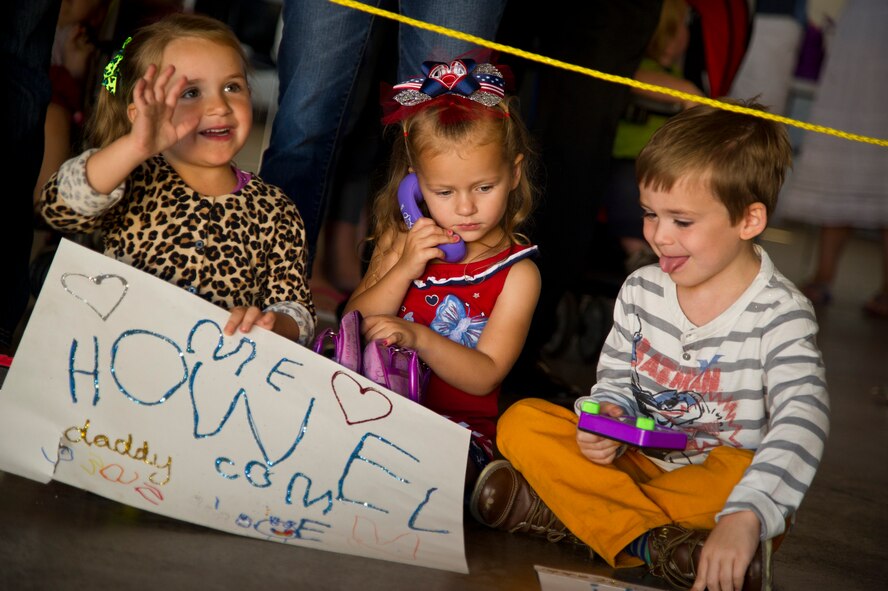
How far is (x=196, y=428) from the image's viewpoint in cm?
160

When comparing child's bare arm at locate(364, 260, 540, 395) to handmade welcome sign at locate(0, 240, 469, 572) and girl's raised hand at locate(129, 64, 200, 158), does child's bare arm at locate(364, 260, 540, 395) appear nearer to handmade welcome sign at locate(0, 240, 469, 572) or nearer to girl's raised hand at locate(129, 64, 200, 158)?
handmade welcome sign at locate(0, 240, 469, 572)

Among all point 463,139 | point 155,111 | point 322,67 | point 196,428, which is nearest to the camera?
point 196,428

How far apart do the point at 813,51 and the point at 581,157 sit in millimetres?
5773

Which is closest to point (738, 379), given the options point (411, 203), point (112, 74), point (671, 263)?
point (671, 263)

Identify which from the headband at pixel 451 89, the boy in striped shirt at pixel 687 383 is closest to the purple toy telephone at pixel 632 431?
the boy in striped shirt at pixel 687 383

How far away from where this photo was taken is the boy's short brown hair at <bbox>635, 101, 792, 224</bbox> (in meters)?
1.79

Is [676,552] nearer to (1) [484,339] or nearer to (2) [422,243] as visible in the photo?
(1) [484,339]

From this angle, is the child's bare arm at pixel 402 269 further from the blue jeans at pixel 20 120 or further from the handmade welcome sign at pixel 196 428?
the blue jeans at pixel 20 120

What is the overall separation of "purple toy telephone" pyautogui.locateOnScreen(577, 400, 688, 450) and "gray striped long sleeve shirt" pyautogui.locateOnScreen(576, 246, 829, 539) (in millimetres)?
131

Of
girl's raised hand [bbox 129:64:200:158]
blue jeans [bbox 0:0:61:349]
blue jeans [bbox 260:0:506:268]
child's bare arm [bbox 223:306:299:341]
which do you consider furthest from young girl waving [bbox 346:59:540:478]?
blue jeans [bbox 0:0:61:349]

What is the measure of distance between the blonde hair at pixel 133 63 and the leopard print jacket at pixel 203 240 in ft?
0.33

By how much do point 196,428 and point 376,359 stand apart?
336 millimetres

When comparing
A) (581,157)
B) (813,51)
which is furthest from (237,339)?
(813,51)

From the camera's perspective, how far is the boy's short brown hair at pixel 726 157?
179 centimetres
